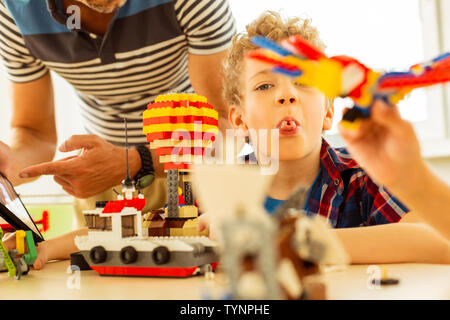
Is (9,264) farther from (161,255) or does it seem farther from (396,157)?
(396,157)

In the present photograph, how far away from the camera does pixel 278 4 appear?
1803 mm

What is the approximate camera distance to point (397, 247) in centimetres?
61

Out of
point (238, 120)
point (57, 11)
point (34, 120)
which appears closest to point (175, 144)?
point (238, 120)

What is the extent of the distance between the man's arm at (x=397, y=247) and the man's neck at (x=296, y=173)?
0.31 meters

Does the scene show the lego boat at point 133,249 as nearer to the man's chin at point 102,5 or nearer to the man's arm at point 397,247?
the man's arm at point 397,247

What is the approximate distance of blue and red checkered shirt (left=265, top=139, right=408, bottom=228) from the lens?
0.80 metres

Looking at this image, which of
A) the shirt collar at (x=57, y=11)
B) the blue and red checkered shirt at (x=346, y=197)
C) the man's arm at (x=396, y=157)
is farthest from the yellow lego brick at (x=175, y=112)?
the shirt collar at (x=57, y=11)

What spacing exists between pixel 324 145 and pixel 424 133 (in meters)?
0.87

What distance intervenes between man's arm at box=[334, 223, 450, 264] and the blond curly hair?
45 centimetres

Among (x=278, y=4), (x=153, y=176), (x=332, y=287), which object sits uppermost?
(x=278, y=4)

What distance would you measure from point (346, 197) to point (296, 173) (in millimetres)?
120

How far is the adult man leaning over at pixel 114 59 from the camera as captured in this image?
104 centimetres
